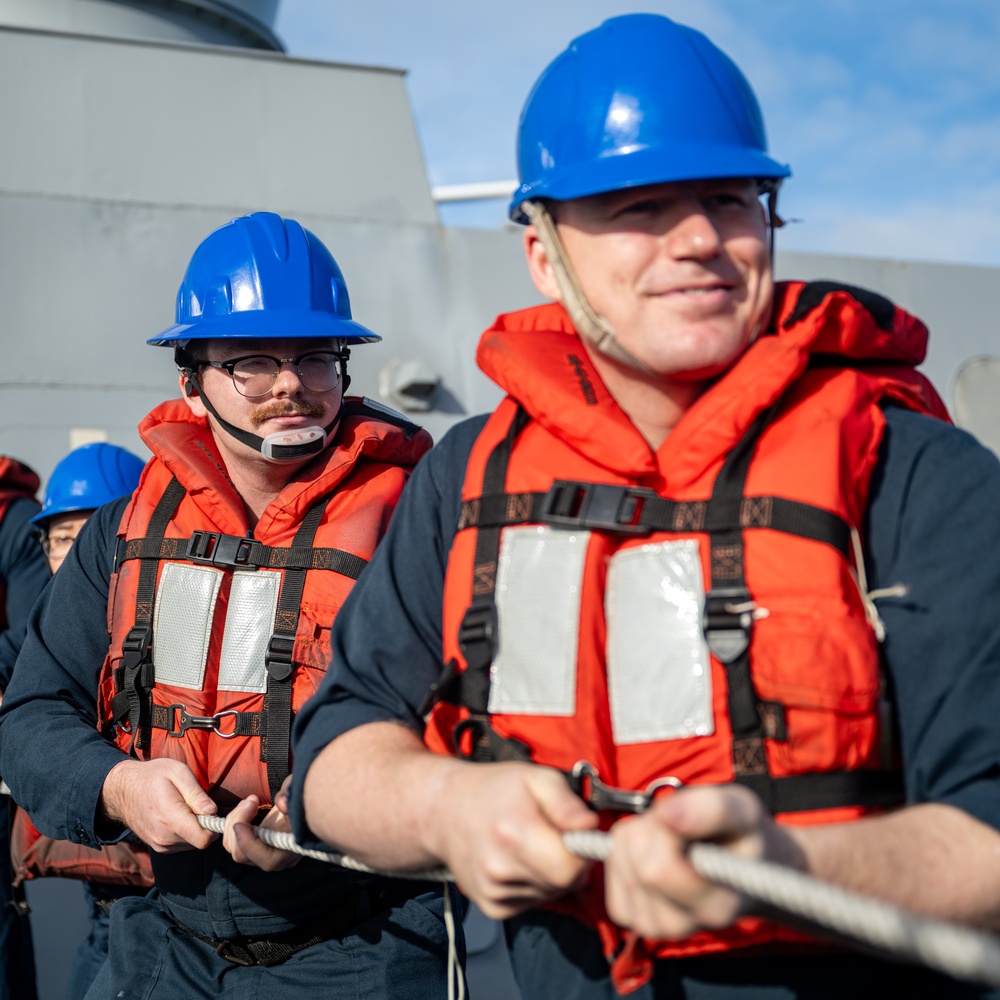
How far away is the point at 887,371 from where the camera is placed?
167 cm

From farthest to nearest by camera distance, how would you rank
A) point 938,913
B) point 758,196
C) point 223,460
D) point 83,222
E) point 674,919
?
point 83,222
point 223,460
point 758,196
point 938,913
point 674,919

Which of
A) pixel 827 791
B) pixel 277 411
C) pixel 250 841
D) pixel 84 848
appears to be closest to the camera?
pixel 827 791

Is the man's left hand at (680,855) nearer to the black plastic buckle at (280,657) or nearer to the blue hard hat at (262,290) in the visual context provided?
the black plastic buckle at (280,657)

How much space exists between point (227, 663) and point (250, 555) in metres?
0.24

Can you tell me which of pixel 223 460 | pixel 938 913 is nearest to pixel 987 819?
pixel 938 913

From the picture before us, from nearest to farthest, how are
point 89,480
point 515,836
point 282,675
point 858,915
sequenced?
point 858,915 → point 515,836 → point 282,675 → point 89,480

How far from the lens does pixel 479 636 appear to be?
61.0 inches

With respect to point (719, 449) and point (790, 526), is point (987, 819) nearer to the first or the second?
point (790, 526)

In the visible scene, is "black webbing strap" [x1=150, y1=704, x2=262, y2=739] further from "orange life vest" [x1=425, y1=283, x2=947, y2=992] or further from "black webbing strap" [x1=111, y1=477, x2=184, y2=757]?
"orange life vest" [x1=425, y1=283, x2=947, y2=992]

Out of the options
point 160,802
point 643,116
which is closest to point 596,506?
point 643,116

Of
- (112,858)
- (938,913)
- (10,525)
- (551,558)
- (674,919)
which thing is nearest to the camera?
(674,919)

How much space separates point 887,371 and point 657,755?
655 millimetres

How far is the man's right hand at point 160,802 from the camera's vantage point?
223cm

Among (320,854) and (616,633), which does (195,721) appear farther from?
(616,633)
